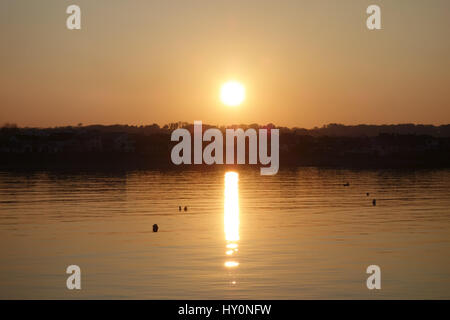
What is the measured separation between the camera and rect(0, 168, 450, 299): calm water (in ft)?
107

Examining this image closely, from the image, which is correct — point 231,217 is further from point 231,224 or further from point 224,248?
point 224,248

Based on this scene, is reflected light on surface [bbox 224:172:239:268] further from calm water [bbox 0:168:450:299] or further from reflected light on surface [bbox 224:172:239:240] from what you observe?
calm water [bbox 0:168:450:299]

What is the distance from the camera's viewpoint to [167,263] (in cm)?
3919

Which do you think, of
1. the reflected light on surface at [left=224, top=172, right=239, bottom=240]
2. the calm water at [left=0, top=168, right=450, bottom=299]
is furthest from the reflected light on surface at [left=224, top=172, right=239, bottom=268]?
the calm water at [left=0, top=168, right=450, bottom=299]

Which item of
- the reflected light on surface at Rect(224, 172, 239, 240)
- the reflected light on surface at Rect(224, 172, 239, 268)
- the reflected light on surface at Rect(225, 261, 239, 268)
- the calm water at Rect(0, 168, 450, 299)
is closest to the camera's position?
the calm water at Rect(0, 168, 450, 299)

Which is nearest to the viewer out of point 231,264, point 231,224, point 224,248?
point 231,264

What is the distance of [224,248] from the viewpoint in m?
45.2

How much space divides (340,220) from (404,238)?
13029 millimetres

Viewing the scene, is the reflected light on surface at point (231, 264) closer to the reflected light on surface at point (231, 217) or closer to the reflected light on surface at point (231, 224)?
the reflected light on surface at point (231, 224)

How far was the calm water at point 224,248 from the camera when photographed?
32594 millimetres

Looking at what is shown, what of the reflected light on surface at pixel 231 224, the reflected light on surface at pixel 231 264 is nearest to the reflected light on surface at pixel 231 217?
the reflected light on surface at pixel 231 224

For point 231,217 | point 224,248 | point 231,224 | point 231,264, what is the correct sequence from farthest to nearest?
point 231,217
point 231,224
point 224,248
point 231,264

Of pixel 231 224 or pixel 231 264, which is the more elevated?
pixel 231 224

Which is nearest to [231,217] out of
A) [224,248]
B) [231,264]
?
[224,248]
